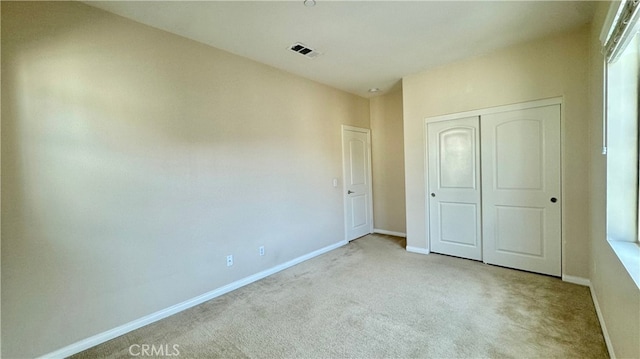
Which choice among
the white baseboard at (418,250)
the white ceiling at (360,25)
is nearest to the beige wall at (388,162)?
the white baseboard at (418,250)

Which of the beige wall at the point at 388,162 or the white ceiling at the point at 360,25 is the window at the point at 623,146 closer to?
the white ceiling at the point at 360,25

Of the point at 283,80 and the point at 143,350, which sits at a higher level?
the point at 283,80

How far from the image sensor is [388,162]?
507cm

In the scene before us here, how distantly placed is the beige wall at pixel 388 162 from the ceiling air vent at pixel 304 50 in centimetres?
214

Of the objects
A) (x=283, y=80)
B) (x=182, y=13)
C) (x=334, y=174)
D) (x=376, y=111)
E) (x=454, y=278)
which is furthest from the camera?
(x=376, y=111)

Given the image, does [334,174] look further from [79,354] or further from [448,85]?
[79,354]

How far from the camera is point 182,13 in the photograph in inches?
89.1

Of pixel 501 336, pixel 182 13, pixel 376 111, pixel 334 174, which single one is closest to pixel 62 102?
pixel 182 13

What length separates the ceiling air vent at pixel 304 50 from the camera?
290 cm

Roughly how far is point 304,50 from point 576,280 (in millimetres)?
3828

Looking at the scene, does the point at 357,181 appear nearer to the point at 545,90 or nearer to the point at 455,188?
the point at 455,188

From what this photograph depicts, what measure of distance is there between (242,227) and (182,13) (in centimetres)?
216

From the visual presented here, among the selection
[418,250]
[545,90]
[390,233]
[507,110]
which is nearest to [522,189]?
[507,110]

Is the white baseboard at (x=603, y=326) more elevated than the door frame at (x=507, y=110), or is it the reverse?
the door frame at (x=507, y=110)
